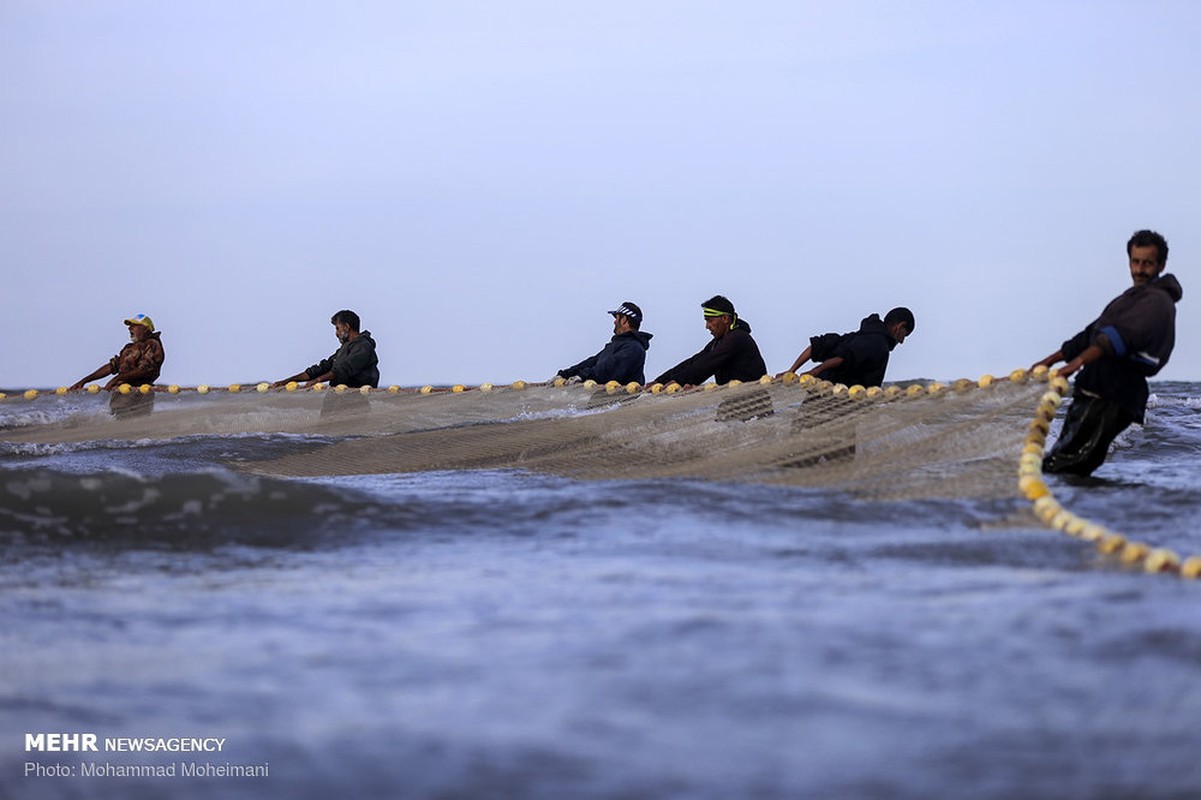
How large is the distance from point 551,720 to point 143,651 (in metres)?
1.24

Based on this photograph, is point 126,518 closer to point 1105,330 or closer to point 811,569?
point 811,569

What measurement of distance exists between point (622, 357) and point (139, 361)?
3.99 meters

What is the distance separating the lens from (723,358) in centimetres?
969

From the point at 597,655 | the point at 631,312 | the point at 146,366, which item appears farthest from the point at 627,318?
the point at 597,655

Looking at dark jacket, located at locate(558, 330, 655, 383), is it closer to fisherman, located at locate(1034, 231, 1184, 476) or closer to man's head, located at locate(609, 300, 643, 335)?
man's head, located at locate(609, 300, 643, 335)

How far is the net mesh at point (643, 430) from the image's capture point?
21.2ft

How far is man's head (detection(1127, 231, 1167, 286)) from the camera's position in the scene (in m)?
6.68

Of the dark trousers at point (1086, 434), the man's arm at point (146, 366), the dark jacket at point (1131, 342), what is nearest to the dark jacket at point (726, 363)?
the dark trousers at point (1086, 434)

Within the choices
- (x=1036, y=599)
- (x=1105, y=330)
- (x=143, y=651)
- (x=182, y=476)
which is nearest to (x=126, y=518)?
(x=182, y=476)

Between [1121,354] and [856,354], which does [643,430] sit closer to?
[856,354]

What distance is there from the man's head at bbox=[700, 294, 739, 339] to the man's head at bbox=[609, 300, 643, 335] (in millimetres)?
870

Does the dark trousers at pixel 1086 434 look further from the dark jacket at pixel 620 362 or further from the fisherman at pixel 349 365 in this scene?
the fisherman at pixel 349 365

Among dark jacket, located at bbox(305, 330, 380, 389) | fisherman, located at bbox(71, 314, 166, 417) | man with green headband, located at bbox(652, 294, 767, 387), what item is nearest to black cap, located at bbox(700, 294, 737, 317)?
man with green headband, located at bbox(652, 294, 767, 387)

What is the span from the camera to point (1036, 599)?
4039mm
